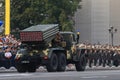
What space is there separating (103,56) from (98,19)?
26.4 m

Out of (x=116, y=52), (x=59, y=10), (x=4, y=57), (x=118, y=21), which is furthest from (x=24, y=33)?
(x=118, y=21)

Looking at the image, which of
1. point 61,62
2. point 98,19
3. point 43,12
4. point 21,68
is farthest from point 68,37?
point 98,19

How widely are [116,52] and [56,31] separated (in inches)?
642

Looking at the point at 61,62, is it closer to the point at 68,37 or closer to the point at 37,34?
the point at 68,37

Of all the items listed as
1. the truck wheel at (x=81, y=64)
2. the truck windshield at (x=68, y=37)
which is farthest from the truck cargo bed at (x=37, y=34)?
the truck wheel at (x=81, y=64)

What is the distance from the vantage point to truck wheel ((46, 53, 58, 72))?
28500 millimetres

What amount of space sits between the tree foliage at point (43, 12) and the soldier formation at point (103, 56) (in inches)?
793

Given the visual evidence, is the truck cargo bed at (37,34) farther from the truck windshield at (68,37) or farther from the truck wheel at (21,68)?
the truck windshield at (68,37)

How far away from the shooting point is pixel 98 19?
230 ft

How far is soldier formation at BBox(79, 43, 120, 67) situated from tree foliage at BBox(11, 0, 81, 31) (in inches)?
793

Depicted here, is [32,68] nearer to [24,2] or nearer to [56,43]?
[56,43]

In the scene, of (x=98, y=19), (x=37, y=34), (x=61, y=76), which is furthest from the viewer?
(x=98, y=19)

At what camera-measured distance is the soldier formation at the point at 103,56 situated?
1651 inches

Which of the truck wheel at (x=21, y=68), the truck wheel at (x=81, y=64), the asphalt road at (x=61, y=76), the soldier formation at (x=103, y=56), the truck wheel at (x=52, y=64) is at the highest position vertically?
the asphalt road at (x=61, y=76)
